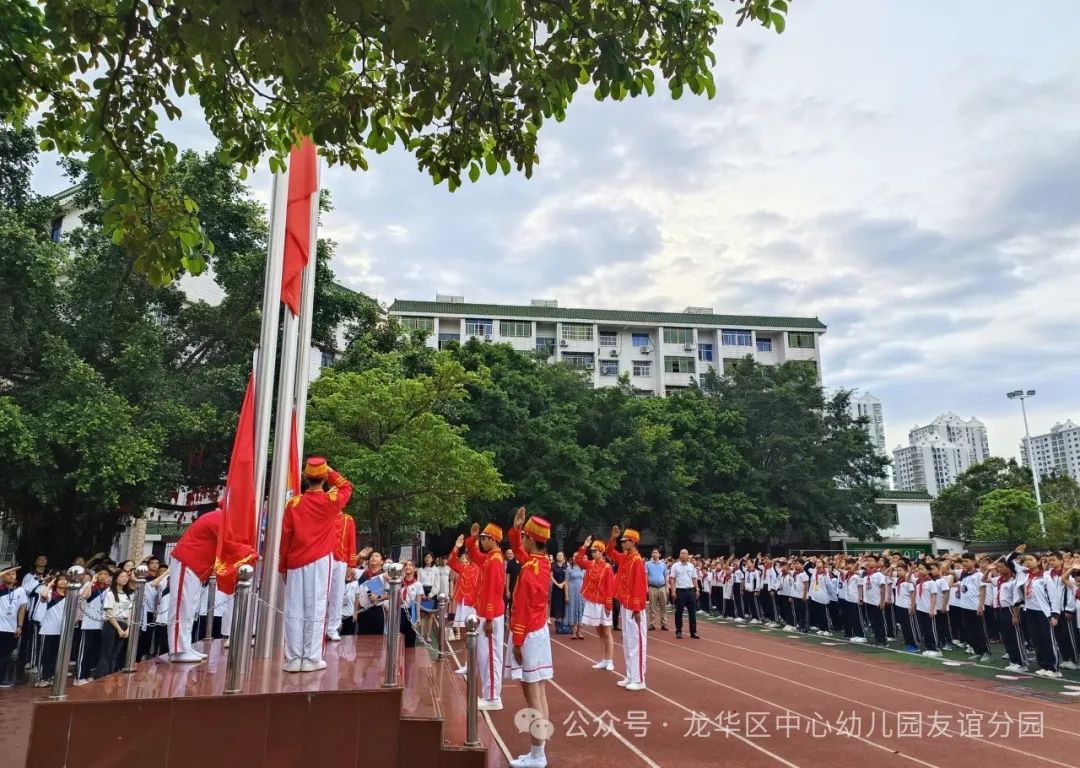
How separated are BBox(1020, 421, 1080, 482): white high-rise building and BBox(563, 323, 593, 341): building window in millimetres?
55017

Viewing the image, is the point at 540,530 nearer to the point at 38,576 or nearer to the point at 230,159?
the point at 230,159

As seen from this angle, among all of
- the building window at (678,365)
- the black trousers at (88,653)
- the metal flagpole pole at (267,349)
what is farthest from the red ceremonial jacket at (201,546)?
the building window at (678,365)

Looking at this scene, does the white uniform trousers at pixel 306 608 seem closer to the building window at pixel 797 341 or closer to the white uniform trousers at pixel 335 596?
the white uniform trousers at pixel 335 596

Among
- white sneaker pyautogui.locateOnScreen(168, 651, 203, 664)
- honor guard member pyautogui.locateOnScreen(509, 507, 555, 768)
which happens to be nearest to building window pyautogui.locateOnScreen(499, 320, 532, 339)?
white sneaker pyautogui.locateOnScreen(168, 651, 203, 664)

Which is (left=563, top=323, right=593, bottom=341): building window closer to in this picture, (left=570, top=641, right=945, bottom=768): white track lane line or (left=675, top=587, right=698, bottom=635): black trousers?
(left=675, top=587, right=698, bottom=635): black trousers

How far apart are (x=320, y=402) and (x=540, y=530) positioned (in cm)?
1129

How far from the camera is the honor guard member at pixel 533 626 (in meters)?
6.19

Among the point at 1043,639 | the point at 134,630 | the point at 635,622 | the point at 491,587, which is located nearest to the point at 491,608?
the point at 491,587

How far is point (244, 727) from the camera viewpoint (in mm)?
→ 4945

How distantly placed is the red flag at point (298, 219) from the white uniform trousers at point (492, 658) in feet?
13.4

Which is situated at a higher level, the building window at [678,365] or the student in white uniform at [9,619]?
the building window at [678,365]

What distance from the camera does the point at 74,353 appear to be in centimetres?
1498

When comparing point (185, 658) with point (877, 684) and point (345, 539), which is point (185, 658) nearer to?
point (345, 539)

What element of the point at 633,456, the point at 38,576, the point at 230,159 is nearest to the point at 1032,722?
the point at 230,159
